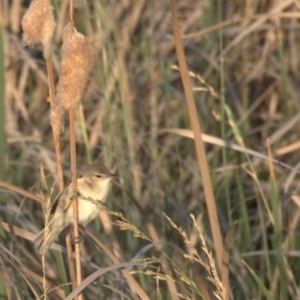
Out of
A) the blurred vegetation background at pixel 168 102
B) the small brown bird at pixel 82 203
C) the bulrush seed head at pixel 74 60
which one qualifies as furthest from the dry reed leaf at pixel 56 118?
the blurred vegetation background at pixel 168 102

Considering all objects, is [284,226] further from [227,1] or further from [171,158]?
[227,1]

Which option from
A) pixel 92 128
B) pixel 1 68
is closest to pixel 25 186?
pixel 92 128

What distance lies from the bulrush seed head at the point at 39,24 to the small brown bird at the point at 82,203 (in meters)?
0.64

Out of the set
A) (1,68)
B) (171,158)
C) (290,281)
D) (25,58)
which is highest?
(1,68)

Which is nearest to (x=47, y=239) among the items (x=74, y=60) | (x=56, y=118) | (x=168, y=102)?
(x=56, y=118)

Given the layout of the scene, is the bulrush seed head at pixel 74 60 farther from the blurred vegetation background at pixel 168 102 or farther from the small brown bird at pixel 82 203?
the blurred vegetation background at pixel 168 102

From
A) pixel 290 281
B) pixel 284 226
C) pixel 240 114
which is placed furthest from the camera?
pixel 240 114

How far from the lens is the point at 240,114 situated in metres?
4.77

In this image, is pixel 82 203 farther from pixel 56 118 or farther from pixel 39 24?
pixel 39 24

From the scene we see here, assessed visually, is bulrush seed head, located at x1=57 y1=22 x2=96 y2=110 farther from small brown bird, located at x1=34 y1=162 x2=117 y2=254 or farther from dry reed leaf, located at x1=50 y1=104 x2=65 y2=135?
small brown bird, located at x1=34 y1=162 x2=117 y2=254

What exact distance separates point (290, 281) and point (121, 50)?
2004mm

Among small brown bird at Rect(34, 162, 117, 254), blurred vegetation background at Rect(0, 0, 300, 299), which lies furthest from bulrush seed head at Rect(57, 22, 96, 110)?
blurred vegetation background at Rect(0, 0, 300, 299)

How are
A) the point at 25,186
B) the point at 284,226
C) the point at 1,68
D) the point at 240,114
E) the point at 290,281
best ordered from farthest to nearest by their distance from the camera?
the point at 240,114
the point at 25,186
the point at 284,226
the point at 290,281
the point at 1,68

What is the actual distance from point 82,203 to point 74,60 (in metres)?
1.22
